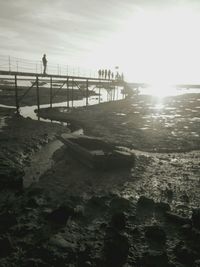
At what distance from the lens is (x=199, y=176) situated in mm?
10164

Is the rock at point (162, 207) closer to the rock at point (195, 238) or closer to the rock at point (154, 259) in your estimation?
the rock at point (195, 238)

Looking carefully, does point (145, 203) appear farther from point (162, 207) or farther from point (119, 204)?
point (119, 204)

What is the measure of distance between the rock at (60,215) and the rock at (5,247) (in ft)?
4.07

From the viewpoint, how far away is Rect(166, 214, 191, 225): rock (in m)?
6.67

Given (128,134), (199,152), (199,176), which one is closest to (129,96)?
(128,134)

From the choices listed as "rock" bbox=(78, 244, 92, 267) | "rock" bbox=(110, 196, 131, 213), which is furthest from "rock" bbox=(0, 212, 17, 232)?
"rock" bbox=(110, 196, 131, 213)

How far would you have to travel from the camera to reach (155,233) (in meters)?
6.05

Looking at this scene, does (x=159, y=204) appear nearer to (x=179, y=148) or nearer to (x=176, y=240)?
(x=176, y=240)

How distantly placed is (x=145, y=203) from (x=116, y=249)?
240cm

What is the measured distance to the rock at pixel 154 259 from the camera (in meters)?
5.21

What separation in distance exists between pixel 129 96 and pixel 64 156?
137ft

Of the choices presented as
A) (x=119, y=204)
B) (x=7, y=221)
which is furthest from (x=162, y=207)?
(x=7, y=221)

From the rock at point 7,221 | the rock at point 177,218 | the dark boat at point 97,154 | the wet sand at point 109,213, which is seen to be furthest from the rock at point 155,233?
the dark boat at point 97,154

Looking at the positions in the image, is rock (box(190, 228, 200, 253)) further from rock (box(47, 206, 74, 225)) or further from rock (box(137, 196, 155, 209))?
rock (box(47, 206, 74, 225))
